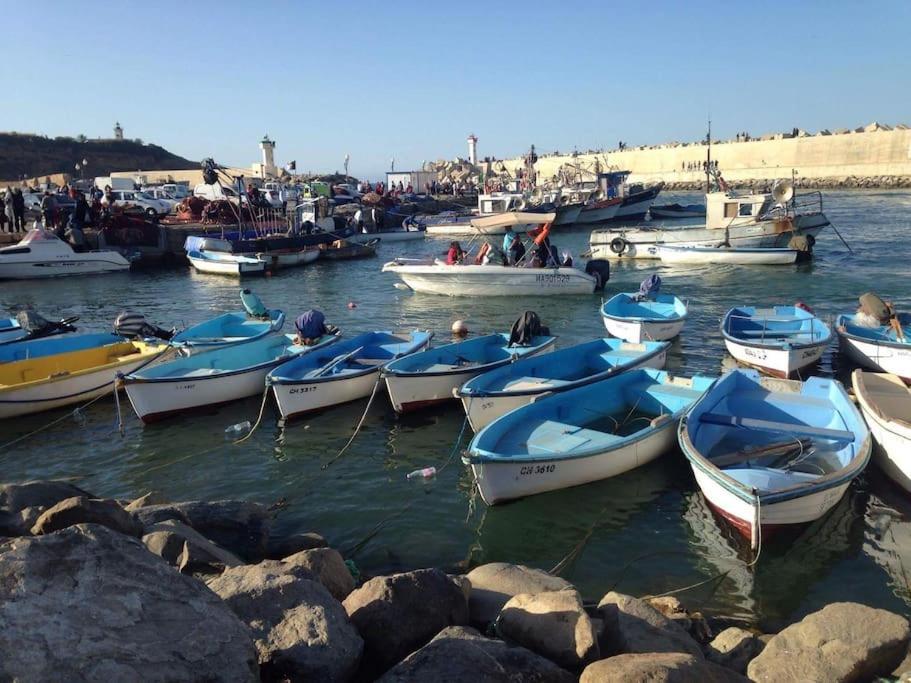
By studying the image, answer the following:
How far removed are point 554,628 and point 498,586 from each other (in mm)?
1421

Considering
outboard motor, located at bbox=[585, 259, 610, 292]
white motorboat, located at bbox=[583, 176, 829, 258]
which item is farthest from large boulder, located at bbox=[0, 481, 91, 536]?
white motorboat, located at bbox=[583, 176, 829, 258]

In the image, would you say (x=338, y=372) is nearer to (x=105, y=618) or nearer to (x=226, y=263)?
(x=105, y=618)

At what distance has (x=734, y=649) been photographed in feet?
17.6

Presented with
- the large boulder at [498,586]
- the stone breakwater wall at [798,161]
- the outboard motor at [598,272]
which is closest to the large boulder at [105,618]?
the large boulder at [498,586]

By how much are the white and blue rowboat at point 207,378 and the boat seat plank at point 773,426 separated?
24.6 ft

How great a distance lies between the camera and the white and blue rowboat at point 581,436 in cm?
830

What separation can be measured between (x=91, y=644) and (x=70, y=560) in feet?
1.95

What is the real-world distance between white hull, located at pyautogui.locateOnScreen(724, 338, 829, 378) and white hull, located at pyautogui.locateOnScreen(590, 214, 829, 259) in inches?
671

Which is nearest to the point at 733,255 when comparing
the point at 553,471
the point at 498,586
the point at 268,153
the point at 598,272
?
the point at 598,272

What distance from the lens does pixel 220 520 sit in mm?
7512

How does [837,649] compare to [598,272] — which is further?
[598,272]

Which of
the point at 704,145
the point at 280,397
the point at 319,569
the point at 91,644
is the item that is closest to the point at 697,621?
the point at 319,569

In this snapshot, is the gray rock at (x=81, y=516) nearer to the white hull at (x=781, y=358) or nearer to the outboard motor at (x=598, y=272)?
the white hull at (x=781, y=358)

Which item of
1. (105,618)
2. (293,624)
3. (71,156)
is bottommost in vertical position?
(293,624)
